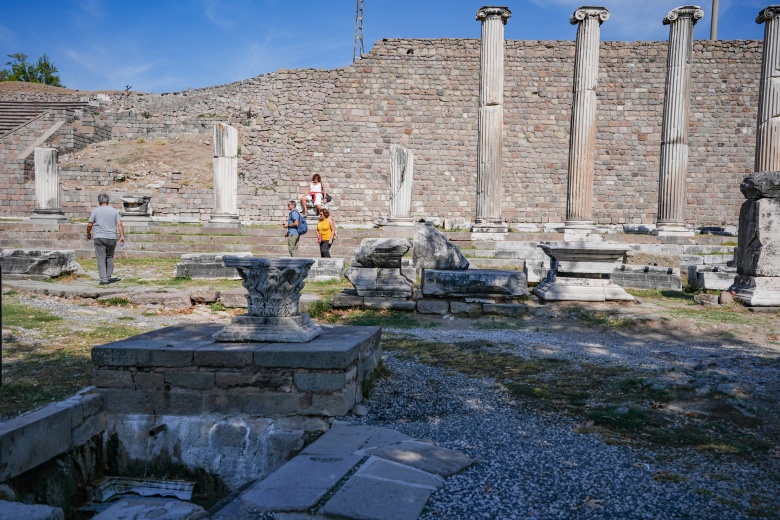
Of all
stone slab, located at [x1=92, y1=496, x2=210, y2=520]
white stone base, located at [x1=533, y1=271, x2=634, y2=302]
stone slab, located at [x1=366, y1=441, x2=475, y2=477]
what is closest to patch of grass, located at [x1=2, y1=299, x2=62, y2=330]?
stone slab, located at [x1=92, y1=496, x2=210, y2=520]

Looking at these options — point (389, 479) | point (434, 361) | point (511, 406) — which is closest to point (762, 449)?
point (511, 406)

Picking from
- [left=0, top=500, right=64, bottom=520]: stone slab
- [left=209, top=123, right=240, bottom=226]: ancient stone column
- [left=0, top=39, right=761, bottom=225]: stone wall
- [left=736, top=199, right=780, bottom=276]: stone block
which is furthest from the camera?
[left=0, top=39, right=761, bottom=225]: stone wall

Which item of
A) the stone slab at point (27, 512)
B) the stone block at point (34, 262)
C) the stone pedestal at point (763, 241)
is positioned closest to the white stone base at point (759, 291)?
the stone pedestal at point (763, 241)

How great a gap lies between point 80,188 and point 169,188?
331 cm

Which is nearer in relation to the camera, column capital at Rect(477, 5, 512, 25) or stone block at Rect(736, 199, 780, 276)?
stone block at Rect(736, 199, 780, 276)

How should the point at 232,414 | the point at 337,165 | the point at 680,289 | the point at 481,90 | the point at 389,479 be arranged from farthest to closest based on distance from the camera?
1. the point at 337,165
2. the point at 481,90
3. the point at 680,289
4. the point at 232,414
5. the point at 389,479

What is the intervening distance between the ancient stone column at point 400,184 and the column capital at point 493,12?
3.99 metres

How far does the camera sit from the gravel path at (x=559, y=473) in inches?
98.7

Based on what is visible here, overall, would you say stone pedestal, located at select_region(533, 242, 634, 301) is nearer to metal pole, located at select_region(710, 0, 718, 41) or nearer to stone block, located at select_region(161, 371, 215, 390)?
stone block, located at select_region(161, 371, 215, 390)

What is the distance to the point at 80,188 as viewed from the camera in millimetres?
20188

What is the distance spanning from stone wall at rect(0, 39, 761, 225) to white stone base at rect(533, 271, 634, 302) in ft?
42.9

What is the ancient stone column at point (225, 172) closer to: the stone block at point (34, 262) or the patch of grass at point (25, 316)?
the stone block at point (34, 262)

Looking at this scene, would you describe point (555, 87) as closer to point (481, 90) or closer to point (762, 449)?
point (481, 90)

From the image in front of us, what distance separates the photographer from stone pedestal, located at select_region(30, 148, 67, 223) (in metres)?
13.7
